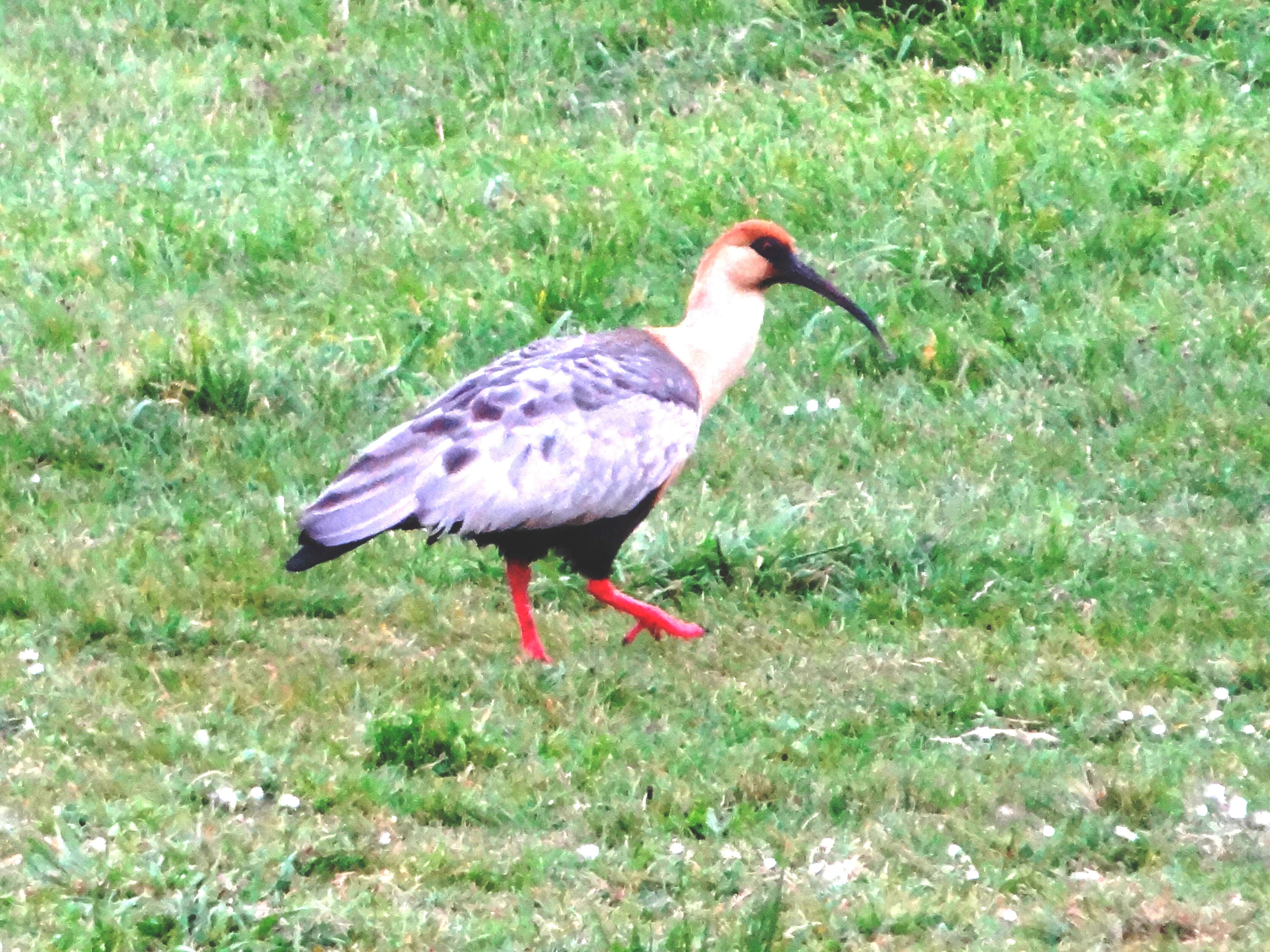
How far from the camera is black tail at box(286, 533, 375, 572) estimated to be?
5812 millimetres

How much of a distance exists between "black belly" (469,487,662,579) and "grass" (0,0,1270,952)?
0.82ft

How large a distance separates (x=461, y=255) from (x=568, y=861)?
4.76m

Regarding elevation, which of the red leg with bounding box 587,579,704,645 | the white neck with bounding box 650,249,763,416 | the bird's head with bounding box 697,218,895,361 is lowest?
the red leg with bounding box 587,579,704,645

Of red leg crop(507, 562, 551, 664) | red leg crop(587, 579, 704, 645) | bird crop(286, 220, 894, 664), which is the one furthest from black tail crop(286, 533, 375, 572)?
red leg crop(587, 579, 704, 645)

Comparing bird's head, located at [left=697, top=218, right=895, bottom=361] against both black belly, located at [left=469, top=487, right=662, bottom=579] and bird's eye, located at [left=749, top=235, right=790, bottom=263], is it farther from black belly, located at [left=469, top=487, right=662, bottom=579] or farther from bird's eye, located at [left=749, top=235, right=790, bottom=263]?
black belly, located at [left=469, top=487, right=662, bottom=579]

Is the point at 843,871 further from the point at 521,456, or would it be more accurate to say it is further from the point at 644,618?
the point at 521,456

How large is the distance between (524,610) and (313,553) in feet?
2.44

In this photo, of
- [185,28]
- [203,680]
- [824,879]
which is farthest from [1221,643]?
[185,28]

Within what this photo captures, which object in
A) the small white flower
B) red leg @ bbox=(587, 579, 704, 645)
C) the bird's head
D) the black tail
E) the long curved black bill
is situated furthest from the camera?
the long curved black bill

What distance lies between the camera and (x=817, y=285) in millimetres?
7363

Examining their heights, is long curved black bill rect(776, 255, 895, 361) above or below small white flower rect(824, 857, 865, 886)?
above

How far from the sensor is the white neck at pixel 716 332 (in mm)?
6949

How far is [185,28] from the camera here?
11.7m

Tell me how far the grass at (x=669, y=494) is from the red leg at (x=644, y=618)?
0.16 feet
